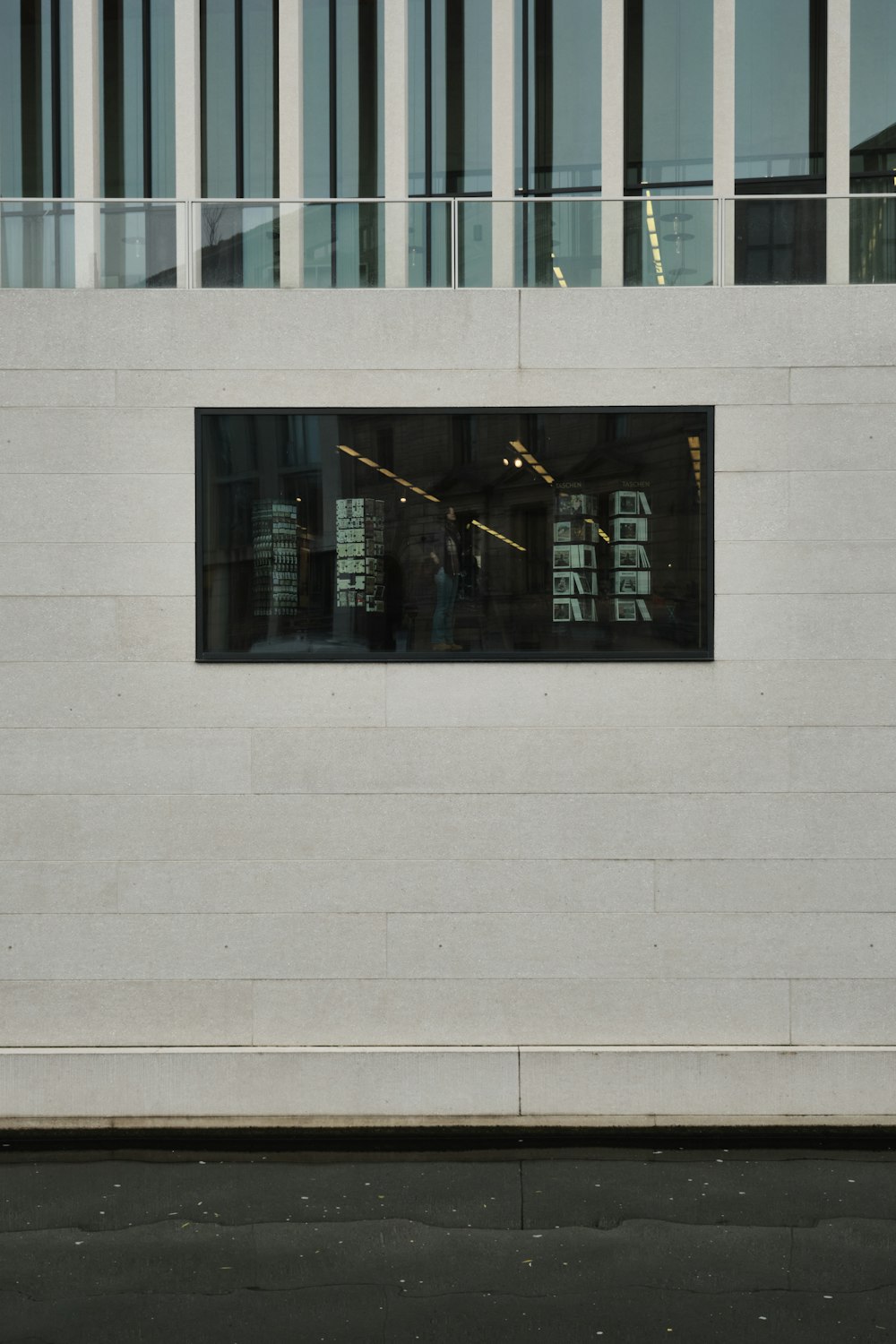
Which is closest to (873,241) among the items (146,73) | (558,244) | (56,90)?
(558,244)

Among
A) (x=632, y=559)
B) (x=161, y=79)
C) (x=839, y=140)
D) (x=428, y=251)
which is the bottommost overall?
(x=632, y=559)

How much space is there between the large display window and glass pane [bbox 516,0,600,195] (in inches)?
109

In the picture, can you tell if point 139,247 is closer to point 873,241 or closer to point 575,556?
point 575,556

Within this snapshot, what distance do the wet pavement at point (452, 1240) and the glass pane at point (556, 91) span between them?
23.8 ft

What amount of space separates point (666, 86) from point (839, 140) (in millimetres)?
1520

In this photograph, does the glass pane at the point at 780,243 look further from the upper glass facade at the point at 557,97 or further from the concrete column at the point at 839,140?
the upper glass facade at the point at 557,97

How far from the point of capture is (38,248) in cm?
855

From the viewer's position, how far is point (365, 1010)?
825 cm

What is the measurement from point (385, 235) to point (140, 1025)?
557 centimetres

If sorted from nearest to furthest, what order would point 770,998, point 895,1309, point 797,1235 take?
point 895,1309
point 797,1235
point 770,998

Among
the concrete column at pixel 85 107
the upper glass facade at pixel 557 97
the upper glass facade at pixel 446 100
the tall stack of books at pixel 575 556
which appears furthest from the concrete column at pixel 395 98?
the tall stack of books at pixel 575 556

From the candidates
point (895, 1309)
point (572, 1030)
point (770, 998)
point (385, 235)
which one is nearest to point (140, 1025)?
point (572, 1030)

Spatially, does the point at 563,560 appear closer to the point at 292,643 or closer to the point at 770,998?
the point at 292,643

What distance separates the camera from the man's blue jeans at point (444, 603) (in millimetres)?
8398
